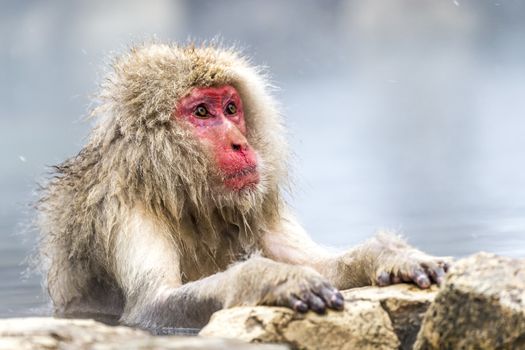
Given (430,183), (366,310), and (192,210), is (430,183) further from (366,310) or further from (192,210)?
(366,310)

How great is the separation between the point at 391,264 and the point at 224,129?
3.94 ft

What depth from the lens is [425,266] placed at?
418 cm

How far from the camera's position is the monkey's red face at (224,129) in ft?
16.3

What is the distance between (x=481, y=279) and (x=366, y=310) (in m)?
0.53

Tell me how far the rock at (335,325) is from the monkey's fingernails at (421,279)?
0.73 feet

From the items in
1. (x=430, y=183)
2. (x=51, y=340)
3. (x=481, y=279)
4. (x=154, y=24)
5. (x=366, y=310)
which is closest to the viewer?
(x=51, y=340)

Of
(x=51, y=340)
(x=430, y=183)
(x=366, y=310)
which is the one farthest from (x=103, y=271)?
(x=430, y=183)

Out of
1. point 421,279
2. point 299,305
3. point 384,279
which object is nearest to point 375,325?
point 299,305

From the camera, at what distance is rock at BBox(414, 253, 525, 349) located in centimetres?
321

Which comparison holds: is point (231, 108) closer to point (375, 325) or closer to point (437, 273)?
point (437, 273)

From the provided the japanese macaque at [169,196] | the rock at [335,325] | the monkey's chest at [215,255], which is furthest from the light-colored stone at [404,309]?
the monkey's chest at [215,255]

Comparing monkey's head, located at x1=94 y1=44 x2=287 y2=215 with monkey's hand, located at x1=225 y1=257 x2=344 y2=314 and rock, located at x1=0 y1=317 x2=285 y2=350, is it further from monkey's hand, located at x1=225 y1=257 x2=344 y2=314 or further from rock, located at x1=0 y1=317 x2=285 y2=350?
rock, located at x1=0 y1=317 x2=285 y2=350

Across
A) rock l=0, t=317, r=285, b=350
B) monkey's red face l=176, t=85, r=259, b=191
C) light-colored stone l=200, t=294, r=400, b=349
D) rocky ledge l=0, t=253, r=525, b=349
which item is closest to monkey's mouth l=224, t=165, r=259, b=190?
monkey's red face l=176, t=85, r=259, b=191

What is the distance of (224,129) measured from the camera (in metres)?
5.07
